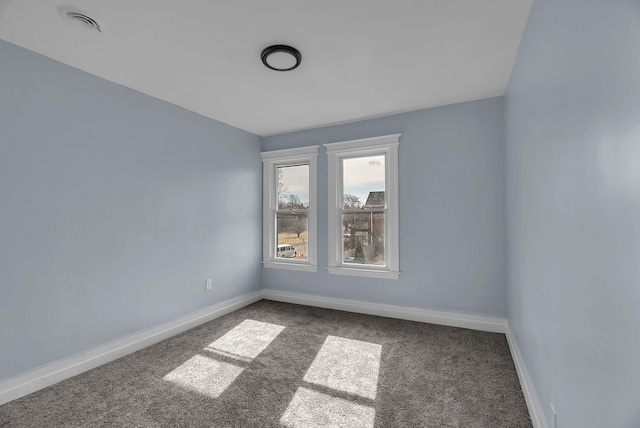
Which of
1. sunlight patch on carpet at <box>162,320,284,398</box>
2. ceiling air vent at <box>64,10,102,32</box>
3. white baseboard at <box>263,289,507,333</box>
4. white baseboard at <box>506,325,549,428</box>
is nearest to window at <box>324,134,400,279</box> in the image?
white baseboard at <box>263,289,507,333</box>

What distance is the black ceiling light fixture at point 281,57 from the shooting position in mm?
2230

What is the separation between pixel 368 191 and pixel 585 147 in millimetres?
2879

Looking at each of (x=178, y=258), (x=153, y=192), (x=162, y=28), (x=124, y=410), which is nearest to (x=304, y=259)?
(x=178, y=258)

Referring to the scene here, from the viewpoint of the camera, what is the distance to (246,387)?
221 cm


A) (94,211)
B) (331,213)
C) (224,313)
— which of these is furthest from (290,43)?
(224,313)

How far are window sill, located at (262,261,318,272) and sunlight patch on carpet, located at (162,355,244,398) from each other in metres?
1.86

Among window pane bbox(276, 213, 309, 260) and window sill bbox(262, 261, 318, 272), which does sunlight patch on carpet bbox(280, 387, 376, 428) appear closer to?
window sill bbox(262, 261, 318, 272)

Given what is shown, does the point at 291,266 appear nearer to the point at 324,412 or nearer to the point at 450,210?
the point at 450,210

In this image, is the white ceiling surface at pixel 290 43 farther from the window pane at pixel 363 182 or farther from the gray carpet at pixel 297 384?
the gray carpet at pixel 297 384

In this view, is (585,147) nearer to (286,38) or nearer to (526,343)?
(526,343)

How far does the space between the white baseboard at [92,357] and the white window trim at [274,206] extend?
1.13m

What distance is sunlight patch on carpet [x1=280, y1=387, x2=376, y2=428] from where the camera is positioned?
1.84m

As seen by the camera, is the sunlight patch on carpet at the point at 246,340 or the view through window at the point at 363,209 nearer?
the sunlight patch on carpet at the point at 246,340

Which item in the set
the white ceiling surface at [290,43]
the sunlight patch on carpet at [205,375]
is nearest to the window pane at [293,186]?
the white ceiling surface at [290,43]
